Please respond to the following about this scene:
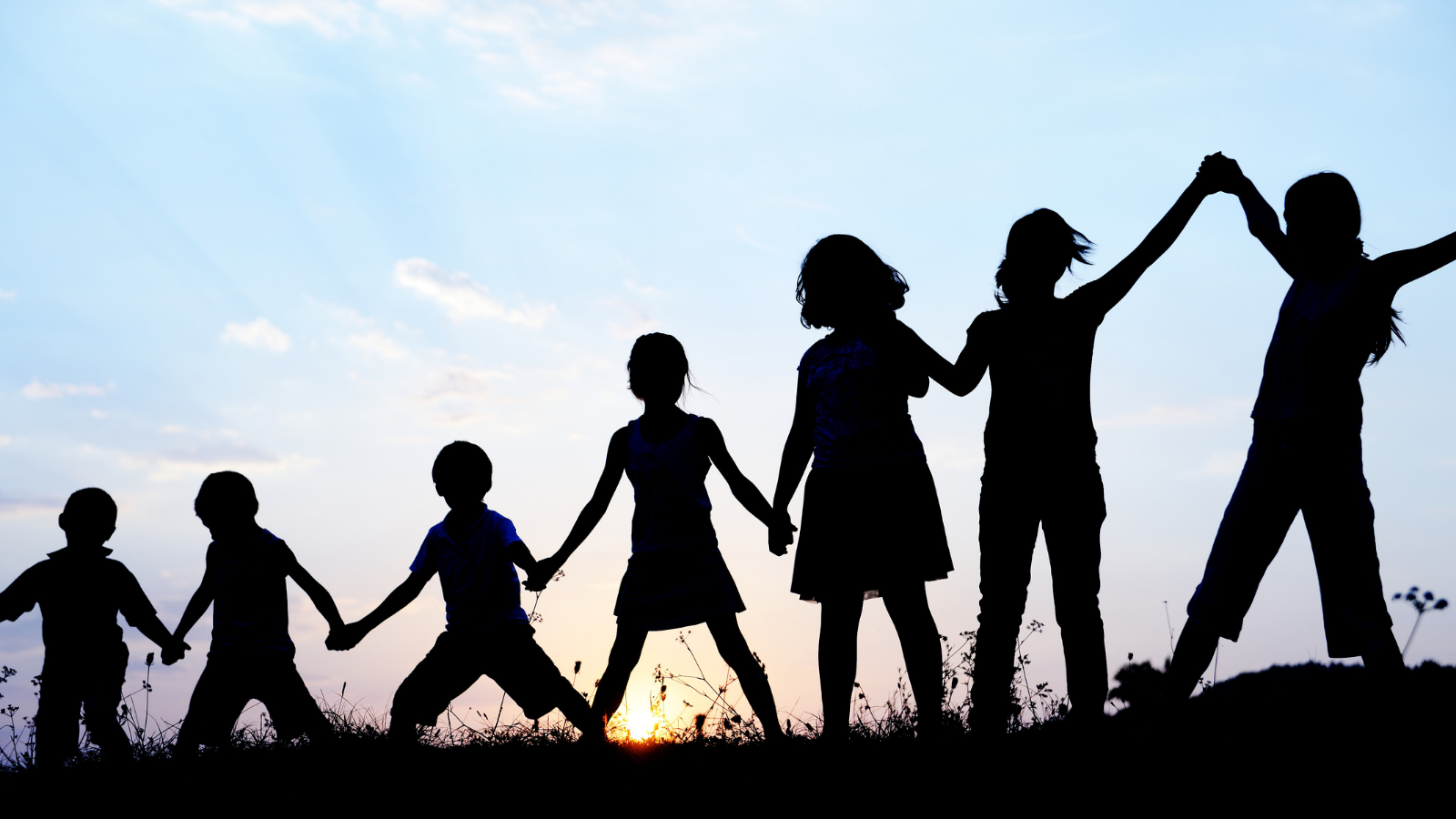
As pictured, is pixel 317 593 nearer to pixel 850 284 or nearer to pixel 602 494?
pixel 602 494

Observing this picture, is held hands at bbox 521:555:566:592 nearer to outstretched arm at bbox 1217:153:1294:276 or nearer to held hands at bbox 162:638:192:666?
held hands at bbox 162:638:192:666

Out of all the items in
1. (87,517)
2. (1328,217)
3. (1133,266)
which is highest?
(1328,217)

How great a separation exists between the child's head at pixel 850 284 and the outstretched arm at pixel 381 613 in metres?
2.60

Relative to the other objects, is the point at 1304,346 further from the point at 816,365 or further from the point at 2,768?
the point at 2,768

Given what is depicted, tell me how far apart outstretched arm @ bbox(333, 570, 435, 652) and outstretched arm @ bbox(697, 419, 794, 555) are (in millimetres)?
1654

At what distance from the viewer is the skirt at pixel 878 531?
15.5ft

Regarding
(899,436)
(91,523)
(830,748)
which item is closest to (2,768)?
(91,523)

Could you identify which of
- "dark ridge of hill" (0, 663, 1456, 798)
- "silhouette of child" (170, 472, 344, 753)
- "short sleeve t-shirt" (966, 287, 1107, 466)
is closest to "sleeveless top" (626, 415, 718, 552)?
"dark ridge of hill" (0, 663, 1456, 798)

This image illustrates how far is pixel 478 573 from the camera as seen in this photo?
5.74 m

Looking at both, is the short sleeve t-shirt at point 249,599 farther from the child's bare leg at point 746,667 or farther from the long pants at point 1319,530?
the long pants at point 1319,530

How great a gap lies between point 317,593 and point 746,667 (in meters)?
2.59

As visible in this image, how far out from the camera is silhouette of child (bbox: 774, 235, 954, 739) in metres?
4.73

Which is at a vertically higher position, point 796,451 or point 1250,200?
point 1250,200

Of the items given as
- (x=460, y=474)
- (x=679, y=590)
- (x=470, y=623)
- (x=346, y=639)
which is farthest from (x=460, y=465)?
(x=679, y=590)
